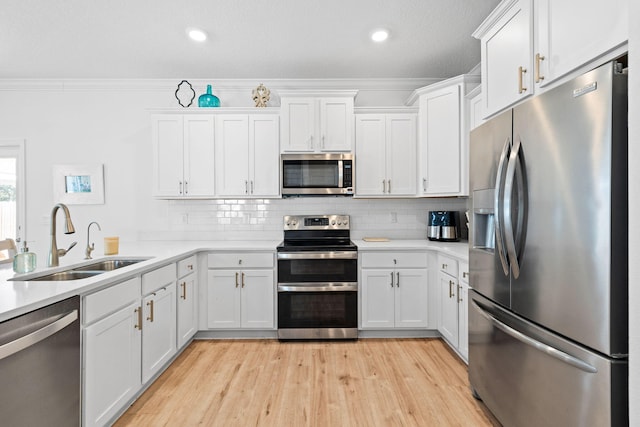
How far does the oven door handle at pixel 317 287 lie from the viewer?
299cm

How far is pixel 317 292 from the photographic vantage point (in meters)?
3.00

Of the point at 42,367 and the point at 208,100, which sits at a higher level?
the point at 208,100

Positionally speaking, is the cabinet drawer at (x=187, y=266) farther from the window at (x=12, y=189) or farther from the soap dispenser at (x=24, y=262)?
the window at (x=12, y=189)

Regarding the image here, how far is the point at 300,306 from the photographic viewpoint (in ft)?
9.83

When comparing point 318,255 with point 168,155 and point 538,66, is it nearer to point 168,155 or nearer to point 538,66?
point 168,155

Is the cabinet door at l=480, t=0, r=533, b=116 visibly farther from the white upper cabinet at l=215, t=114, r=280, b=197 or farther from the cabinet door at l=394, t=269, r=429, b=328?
the white upper cabinet at l=215, t=114, r=280, b=197

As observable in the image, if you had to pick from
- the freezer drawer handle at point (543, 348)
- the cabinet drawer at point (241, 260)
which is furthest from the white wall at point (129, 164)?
the freezer drawer handle at point (543, 348)

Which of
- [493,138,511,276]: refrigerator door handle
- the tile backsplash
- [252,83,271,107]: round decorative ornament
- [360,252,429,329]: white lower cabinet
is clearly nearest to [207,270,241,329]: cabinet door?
the tile backsplash

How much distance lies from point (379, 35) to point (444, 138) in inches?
42.3

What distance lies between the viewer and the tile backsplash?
11.9ft

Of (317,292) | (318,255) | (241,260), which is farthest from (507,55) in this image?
(241,260)

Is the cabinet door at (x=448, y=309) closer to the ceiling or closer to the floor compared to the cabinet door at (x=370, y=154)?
closer to the floor

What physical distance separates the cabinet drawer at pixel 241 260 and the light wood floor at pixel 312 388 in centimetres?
71

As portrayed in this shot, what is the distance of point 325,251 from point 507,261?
1.66m
